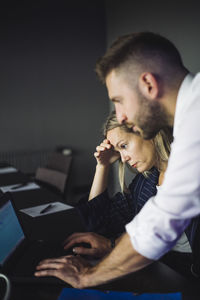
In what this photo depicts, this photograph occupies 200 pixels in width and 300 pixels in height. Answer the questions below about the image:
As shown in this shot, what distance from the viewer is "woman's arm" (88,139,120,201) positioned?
5.89 feet

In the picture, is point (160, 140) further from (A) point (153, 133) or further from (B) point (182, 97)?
(B) point (182, 97)

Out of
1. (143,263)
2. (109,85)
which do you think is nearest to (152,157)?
(109,85)

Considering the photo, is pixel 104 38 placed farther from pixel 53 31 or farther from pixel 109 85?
pixel 109 85

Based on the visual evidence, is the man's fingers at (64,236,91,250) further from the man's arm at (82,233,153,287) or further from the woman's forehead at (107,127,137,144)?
the woman's forehead at (107,127,137,144)

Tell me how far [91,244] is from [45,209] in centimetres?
57

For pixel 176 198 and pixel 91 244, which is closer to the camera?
pixel 176 198

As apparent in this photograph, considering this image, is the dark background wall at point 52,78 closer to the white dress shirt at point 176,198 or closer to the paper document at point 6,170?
the paper document at point 6,170

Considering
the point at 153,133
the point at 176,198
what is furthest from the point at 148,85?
the point at 176,198

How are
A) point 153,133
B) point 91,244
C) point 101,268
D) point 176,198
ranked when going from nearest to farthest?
1. point 176,198
2. point 101,268
3. point 153,133
4. point 91,244

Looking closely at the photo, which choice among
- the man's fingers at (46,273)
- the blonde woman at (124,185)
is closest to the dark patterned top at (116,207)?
the blonde woman at (124,185)

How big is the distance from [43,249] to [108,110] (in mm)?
4439

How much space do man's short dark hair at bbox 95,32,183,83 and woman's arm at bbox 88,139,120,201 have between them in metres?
0.80

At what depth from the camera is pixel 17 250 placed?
3.84 feet

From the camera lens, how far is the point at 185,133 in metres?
0.80
